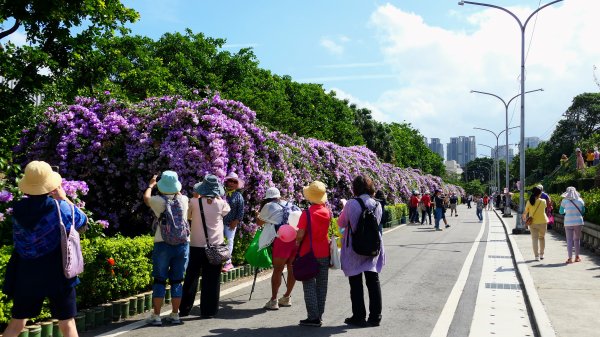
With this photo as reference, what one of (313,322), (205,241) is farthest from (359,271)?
(205,241)

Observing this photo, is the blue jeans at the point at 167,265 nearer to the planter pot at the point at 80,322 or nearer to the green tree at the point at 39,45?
the planter pot at the point at 80,322

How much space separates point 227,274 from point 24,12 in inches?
334

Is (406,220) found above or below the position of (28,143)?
below

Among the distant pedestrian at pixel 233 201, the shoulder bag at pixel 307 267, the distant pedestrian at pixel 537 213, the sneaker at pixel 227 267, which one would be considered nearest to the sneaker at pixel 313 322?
the shoulder bag at pixel 307 267

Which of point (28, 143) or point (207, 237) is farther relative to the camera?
point (28, 143)

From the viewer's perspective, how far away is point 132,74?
1151 inches

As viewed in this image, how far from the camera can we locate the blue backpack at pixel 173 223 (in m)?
6.90

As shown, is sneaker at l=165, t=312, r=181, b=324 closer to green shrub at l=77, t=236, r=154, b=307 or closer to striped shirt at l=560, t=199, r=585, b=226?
green shrub at l=77, t=236, r=154, b=307

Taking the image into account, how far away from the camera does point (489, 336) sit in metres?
6.55

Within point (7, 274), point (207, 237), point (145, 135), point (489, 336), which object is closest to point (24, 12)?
point (145, 135)

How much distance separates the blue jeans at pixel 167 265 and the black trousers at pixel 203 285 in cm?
36

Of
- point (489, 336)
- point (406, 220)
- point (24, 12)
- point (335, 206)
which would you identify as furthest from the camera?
point (406, 220)

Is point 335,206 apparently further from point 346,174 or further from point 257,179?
point 257,179

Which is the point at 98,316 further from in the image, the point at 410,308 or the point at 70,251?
the point at 410,308
